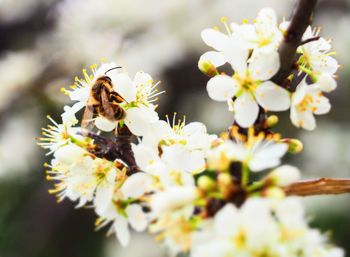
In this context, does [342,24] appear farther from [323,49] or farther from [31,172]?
[323,49]

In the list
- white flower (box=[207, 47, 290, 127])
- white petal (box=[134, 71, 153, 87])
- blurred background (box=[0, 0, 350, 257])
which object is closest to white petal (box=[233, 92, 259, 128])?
white flower (box=[207, 47, 290, 127])

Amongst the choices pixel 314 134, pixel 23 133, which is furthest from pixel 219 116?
pixel 23 133

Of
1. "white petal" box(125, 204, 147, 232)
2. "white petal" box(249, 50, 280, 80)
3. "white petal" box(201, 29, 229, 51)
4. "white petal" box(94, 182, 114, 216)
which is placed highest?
"white petal" box(201, 29, 229, 51)

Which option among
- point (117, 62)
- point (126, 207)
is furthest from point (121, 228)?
point (117, 62)

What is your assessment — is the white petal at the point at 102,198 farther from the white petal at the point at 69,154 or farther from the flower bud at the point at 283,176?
the flower bud at the point at 283,176

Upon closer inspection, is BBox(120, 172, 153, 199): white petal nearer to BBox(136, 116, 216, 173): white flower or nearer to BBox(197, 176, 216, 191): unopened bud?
BBox(136, 116, 216, 173): white flower

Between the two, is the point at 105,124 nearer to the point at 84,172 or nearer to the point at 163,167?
the point at 84,172

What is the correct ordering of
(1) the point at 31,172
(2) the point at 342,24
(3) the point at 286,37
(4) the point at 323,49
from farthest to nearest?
(2) the point at 342,24 < (1) the point at 31,172 < (4) the point at 323,49 < (3) the point at 286,37
